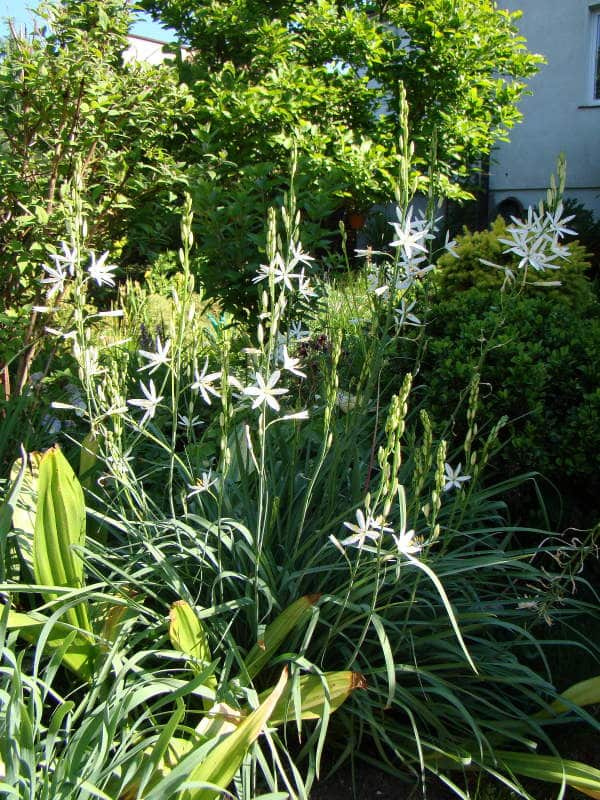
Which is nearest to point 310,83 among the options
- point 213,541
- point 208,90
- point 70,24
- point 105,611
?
point 208,90

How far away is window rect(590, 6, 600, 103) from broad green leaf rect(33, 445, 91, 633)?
9.77 metres

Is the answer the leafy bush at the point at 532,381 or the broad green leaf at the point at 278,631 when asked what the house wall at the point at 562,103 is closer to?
the leafy bush at the point at 532,381

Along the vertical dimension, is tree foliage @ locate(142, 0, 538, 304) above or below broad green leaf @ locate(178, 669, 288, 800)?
above

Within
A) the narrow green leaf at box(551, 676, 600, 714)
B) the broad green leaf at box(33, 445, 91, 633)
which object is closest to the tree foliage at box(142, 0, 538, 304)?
A: the broad green leaf at box(33, 445, 91, 633)

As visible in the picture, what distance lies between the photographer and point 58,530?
2135mm

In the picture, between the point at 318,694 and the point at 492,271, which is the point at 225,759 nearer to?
the point at 318,694

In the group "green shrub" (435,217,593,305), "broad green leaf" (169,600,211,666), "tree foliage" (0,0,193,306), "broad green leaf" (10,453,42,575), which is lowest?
"broad green leaf" (169,600,211,666)

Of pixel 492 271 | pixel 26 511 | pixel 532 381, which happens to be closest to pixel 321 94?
pixel 492 271

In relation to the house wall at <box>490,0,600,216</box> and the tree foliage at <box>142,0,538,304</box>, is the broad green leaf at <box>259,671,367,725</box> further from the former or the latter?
the house wall at <box>490,0,600,216</box>

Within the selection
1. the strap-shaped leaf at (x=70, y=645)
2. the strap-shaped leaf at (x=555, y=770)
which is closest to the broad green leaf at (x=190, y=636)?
the strap-shaped leaf at (x=70, y=645)

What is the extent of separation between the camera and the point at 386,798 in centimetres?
210

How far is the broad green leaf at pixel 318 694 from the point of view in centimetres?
188

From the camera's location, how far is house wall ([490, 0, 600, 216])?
31.7 feet

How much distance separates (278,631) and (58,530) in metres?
0.69
